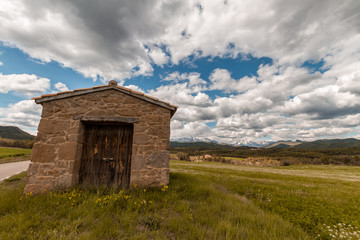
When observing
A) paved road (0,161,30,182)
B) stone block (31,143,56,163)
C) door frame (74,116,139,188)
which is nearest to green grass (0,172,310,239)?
stone block (31,143,56,163)

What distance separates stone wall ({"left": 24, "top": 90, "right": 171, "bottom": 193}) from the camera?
549 centimetres

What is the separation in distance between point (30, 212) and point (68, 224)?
4.44ft

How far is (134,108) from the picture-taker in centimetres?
621

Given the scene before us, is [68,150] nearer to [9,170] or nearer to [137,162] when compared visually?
[137,162]

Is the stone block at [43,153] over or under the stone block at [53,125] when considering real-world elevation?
under

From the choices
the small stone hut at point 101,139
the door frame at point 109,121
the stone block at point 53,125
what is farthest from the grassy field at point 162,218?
the stone block at point 53,125

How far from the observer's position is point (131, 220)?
11.7 ft

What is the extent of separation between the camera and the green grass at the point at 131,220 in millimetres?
3147

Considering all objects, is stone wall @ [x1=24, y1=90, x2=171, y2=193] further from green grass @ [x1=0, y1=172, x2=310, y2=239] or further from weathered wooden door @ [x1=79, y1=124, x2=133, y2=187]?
green grass @ [x1=0, y1=172, x2=310, y2=239]

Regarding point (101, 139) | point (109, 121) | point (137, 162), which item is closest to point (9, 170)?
point (101, 139)

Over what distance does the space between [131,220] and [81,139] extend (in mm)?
3989

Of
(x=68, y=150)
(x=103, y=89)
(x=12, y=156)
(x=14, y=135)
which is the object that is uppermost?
(x=14, y=135)

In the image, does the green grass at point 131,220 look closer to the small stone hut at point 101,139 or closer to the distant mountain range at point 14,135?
the small stone hut at point 101,139

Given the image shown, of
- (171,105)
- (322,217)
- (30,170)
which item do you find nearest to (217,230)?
(322,217)
